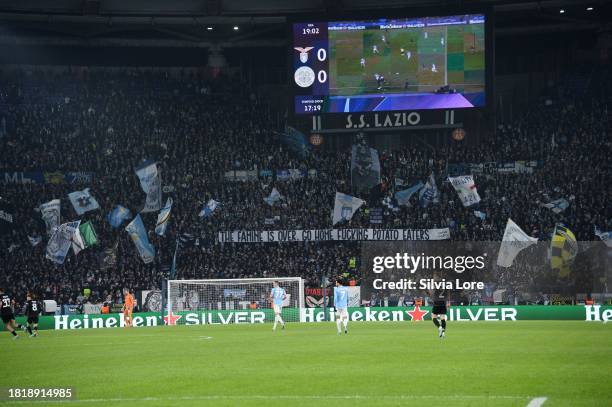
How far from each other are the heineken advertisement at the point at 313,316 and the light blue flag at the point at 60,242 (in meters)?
5.67

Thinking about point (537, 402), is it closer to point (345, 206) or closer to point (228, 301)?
point (228, 301)

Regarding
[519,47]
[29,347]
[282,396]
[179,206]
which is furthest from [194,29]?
[282,396]

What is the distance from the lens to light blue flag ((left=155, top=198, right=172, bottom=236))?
52.2 m

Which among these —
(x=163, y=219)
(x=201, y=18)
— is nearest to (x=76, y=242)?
(x=163, y=219)

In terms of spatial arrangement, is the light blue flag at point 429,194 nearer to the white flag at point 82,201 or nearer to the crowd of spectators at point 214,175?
the crowd of spectators at point 214,175

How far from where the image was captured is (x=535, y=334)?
30.4m

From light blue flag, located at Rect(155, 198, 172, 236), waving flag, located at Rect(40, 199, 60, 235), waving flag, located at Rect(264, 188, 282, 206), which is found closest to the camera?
waving flag, located at Rect(40, 199, 60, 235)

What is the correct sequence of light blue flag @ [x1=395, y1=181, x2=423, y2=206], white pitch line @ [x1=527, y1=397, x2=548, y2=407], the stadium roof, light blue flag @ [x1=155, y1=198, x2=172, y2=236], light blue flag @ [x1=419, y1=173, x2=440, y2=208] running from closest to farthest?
white pitch line @ [x1=527, y1=397, x2=548, y2=407], light blue flag @ [x1=155, y1=198, x2=172, y2=236], light blue flag @ [x1=419, y1=173, x2=440, y2=208], light blue flag @ [x1=395, y1=181, x2=423, y2=206], the stadium roof

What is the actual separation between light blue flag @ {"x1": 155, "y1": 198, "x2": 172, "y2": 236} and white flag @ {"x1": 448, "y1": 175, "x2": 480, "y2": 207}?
16120mm

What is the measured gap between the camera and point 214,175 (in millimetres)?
56688

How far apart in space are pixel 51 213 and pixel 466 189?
2342cm

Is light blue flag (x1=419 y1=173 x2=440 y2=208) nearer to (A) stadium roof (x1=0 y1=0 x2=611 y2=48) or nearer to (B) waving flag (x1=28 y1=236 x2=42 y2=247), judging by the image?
(A) stadium roof (x1=0 y1=0 x2=611 y2=48)

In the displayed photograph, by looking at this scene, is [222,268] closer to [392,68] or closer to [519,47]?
[392,68]

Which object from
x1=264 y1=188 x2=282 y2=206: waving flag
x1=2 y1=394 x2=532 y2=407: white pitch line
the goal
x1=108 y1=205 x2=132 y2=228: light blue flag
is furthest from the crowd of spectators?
x1=2 y1=394 x2=532 y2=407: white pitch line
